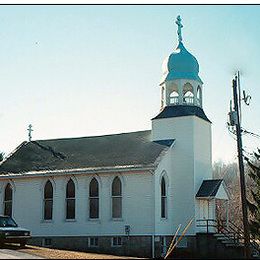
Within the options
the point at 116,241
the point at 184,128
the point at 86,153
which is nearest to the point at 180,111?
the point at 184,128

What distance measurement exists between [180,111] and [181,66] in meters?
3.53

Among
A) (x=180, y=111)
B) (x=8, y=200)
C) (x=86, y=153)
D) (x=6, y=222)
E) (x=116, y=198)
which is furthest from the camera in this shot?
(x=8, y=200)

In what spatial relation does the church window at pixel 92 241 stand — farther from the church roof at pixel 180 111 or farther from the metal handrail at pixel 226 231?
the church roof at pixel 180 111

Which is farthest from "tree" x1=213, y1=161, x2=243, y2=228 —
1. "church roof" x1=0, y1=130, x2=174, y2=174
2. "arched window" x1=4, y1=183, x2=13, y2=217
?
"arched window" x1=4, y1=183, x2=13, y2=217

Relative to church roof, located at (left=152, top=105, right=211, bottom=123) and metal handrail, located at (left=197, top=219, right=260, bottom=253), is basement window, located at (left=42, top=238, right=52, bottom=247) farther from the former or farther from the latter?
church roof, located at (left=152, top=105, right=211, bottom=123)

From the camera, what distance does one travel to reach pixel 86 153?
39.4 metres

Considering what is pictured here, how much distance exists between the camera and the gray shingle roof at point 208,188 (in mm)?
36156

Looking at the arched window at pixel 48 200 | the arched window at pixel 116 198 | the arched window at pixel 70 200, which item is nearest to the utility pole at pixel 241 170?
the arched window at pixel 116 198

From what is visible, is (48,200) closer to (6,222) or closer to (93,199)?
(93,199)

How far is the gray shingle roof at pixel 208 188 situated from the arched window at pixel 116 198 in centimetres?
502

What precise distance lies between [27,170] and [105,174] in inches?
246

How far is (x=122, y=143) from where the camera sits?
130 feet

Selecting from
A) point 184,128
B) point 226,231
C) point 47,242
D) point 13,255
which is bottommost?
point 13,255

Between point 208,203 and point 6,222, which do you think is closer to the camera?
point 6,222
